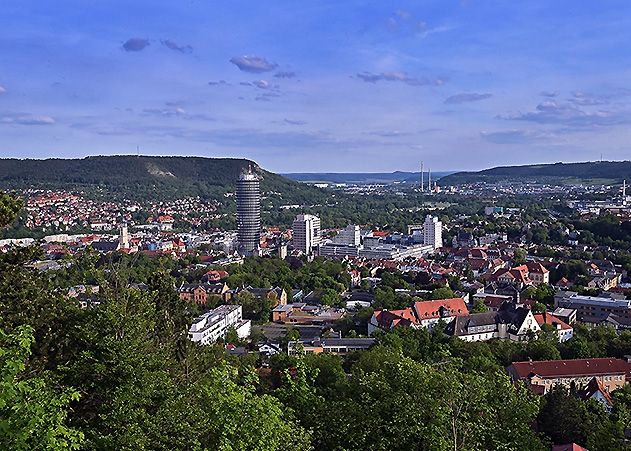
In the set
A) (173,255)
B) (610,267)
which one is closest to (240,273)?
(173,255)

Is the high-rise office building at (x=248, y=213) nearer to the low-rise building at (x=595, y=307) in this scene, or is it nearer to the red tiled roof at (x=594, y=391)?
the low-rise building at (x=595, y=307)

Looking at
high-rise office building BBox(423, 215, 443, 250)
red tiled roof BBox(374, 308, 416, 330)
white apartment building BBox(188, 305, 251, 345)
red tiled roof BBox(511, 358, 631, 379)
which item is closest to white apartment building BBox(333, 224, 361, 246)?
high-rise office building BBox(423, 215, 443, 250)

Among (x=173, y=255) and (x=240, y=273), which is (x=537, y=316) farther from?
(x=173, y=255)

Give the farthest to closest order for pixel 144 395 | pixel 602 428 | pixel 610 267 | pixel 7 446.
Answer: pixel 610 267 → pixel 602 428 → pixel 144 395 → pixel 7 446

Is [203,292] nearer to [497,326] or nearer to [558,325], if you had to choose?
[497,326]

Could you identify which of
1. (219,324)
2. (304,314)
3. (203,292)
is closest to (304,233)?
(203,292)

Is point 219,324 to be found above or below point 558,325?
above
